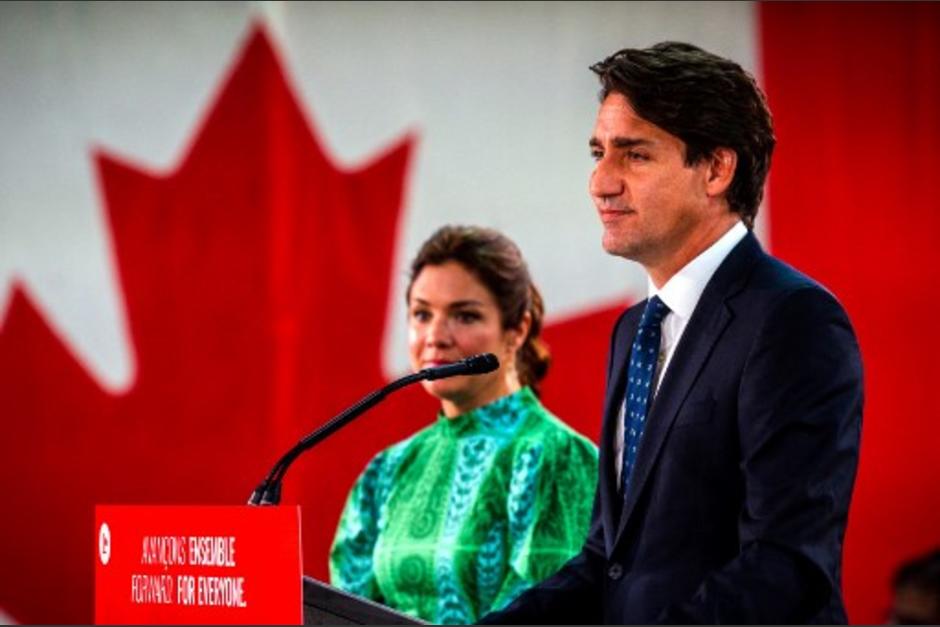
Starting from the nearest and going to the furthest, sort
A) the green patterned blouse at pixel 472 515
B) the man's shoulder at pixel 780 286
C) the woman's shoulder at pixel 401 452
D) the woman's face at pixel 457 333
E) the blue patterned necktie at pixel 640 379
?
the man's shoulder at pixel 780 286
the blue patterned necktie at pixel 640 379
the green patterned blouse at pixel 472 515
the woman's face at pixel 457 333
the woman's shoulder at pixel 401 452

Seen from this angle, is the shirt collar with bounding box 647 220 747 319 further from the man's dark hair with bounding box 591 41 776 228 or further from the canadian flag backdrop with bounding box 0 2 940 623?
the canadian flag backdrop with bounding box 0 2 940 623

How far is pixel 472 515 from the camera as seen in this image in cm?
323

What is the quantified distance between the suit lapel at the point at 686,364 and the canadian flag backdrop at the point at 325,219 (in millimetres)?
2198

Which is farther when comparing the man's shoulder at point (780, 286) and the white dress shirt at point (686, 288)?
the white dress shirt at point (686, 288)

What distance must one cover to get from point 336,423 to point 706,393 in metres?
0.49

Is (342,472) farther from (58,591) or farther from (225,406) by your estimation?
(58,591)

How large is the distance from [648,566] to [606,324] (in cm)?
228

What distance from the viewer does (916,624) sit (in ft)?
4.85

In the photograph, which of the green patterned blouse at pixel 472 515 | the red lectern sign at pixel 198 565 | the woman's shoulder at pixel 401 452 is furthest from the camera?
the woman's shoulder at pixel 401 452

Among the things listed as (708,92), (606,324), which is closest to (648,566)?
(708,92)

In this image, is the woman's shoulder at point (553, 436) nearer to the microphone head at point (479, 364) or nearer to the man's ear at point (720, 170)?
the microphone head at point (479, 364)

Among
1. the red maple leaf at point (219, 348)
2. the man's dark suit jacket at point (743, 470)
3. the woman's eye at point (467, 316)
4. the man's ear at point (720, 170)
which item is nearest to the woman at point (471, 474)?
the woman's eye at point (467, 316)

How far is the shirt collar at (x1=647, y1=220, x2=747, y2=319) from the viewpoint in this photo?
2.03 metres

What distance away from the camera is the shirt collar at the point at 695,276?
80.0 inches
